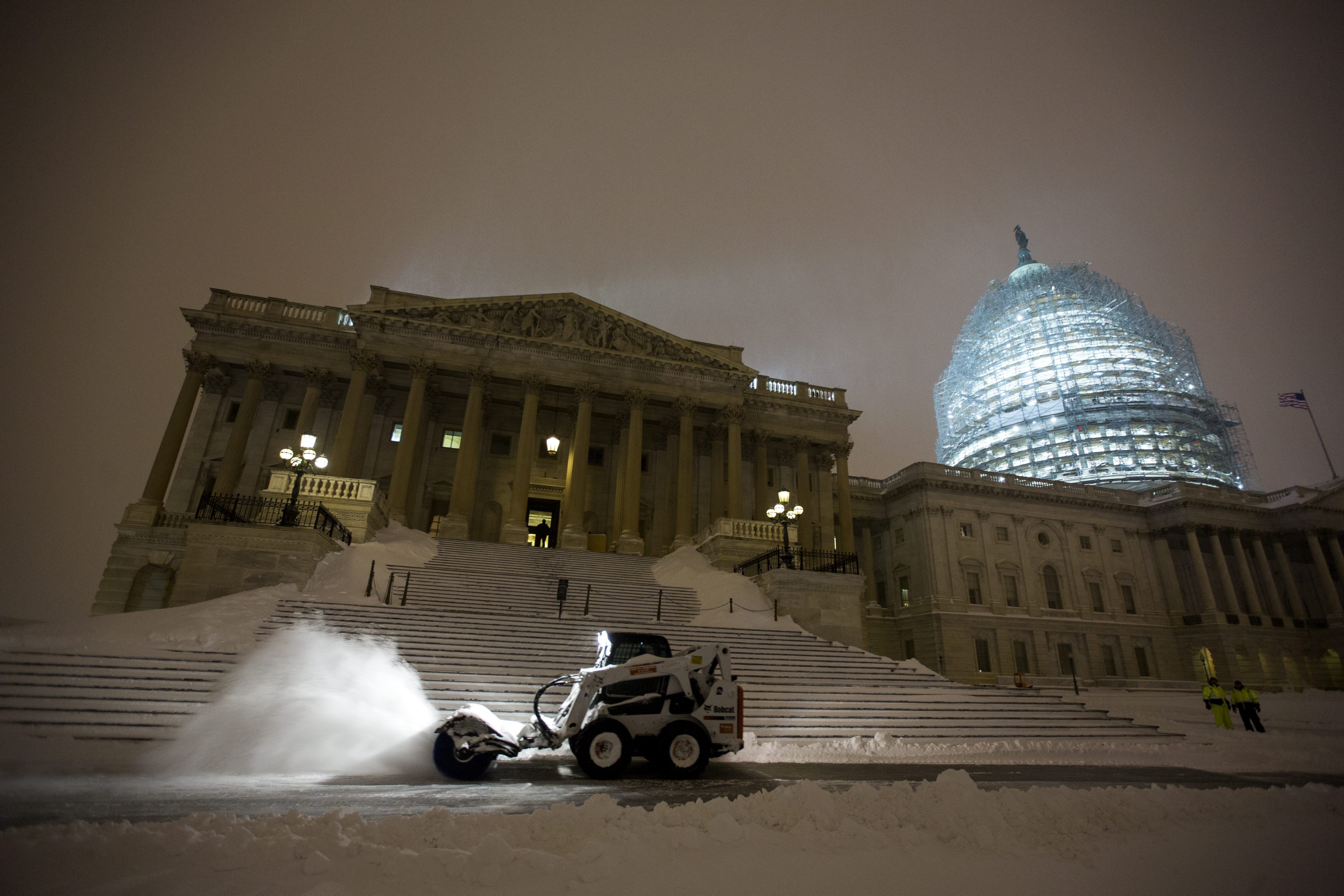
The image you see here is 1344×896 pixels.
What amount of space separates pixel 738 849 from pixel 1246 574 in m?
60.2

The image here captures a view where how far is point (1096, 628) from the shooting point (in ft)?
151

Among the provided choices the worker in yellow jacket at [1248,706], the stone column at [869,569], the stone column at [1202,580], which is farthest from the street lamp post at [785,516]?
the stone column at [1202,580]

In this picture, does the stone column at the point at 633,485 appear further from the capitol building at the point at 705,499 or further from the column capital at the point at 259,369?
the column capital at the point at 259,369

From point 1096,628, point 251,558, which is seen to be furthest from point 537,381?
point 1096,628

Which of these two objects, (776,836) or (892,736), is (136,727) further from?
(892,736)

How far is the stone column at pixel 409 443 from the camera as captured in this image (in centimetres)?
2823

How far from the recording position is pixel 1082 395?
211ft

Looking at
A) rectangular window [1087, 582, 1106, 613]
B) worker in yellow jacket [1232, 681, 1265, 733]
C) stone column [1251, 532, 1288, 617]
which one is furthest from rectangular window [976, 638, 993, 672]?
worker in yellow jacket [1232, 681, 1265, 733]

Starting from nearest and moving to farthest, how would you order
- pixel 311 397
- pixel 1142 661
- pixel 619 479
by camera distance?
pixel 311 397, pixel 619 479, pixel 1142 661

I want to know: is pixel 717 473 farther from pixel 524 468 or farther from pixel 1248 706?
pixel 1248 706

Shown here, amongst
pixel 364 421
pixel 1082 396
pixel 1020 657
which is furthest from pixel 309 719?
pixel 1082 396

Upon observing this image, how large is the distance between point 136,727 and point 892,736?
1337cm

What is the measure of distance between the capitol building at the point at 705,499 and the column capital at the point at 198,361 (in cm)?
10

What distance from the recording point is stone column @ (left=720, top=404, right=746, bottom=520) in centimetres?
3162
